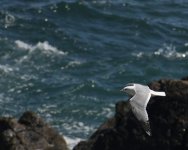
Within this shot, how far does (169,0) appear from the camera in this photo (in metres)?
33.2

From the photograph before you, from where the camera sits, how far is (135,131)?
14.1 meters

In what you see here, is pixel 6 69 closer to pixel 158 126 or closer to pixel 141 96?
pixel 158 126

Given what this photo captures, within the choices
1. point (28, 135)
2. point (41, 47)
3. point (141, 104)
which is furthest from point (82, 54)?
point (141, 104)

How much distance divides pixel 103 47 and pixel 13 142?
12.5 meters

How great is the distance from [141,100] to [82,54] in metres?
13.1

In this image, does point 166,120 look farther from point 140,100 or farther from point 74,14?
point 74,14

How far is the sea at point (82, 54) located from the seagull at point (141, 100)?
502 cm

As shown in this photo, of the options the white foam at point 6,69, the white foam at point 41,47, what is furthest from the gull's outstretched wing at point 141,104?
the white foam at point 41,47

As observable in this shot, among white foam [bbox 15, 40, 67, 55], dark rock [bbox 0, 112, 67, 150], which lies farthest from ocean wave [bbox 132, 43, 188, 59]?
dark rock [bbox 0, 112, 67, 150]

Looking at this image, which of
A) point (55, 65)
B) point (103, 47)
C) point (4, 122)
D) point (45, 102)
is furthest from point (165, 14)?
point (4, 122)

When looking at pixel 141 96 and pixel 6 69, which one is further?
pixel 6 69

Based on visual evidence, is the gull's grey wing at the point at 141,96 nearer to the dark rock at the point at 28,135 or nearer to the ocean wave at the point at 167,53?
the dark rock at the point at 28,135

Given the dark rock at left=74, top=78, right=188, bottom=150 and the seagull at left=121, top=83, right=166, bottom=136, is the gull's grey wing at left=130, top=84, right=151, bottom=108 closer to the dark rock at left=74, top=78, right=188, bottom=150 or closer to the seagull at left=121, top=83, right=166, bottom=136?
the seagull at left=121, top=83, right=166, bottom=136

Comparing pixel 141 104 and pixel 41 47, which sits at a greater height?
pixel 141 104
